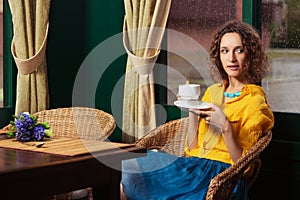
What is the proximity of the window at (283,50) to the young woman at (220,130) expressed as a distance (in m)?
0.26

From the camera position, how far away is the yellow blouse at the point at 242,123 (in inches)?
108

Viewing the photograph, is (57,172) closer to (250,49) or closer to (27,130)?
(27,130)

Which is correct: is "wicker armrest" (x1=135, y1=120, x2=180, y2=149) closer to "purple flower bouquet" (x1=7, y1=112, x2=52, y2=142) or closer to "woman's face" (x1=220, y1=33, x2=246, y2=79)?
"woman's face" (x1=220, y1=33, x2=246, y2=79)

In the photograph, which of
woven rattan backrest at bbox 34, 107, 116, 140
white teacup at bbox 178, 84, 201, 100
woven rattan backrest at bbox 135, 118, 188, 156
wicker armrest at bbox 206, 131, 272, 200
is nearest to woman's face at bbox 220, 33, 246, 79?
white teacup at bbox 178, 84, 201, 100

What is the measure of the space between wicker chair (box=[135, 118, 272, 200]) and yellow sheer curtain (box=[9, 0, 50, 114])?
1126 millimetres

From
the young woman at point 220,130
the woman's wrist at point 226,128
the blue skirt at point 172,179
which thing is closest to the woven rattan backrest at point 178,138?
the young woman at point 220,130

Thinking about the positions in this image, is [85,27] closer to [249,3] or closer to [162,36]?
[162,36]

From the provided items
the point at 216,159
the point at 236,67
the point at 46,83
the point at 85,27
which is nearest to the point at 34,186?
the point at 216,159

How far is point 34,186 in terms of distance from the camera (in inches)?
81.4

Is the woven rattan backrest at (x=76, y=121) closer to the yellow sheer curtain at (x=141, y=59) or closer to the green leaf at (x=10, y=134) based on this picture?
the yellow sheer curtain at (x=141, y=59)

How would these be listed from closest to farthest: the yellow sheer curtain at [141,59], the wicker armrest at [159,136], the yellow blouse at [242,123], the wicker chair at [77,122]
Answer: the yellow blouse at [242,123]
the wicker armrest at [159,136]
the wicker chair at [77,122]
the yellow sheer curtain at [141,59]

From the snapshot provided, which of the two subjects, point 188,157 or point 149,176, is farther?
point 188,157

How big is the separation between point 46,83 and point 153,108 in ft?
2.66

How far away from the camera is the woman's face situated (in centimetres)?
290
